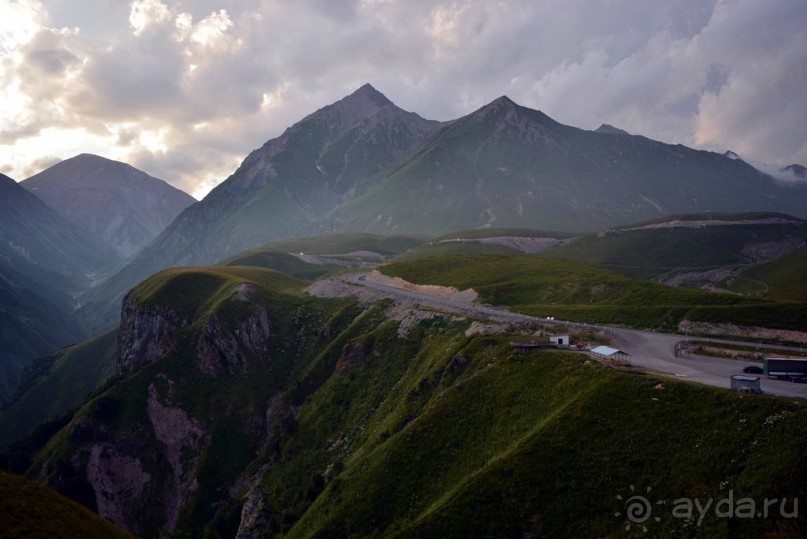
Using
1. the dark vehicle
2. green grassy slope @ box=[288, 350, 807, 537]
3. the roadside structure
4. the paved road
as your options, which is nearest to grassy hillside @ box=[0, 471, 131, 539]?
green grassy slope @ box=[288, 350, 807, 537]

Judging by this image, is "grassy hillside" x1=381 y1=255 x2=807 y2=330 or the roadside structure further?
"grassy hillside" x1=381 y1=255 x2=807 y2=330

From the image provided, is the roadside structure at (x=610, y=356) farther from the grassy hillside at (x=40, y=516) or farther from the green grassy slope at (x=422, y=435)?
the grassy hillside at (x=40, y=516)

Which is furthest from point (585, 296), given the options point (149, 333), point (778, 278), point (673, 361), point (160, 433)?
point (149, 333)

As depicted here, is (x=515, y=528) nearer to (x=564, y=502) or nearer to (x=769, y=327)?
(x=564, y=502)

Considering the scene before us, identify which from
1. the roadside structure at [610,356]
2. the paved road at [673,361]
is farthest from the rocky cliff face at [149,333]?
the roadside structure at [610,356]

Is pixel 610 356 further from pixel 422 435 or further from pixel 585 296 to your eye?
pixel 585 296

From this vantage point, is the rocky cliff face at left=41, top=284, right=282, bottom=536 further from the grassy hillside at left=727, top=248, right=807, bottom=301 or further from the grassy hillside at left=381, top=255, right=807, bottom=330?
the grassy hillside at left=727, top=248, right=807, bottom=301

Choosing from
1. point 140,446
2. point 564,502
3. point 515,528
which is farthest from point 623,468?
point 140,446
